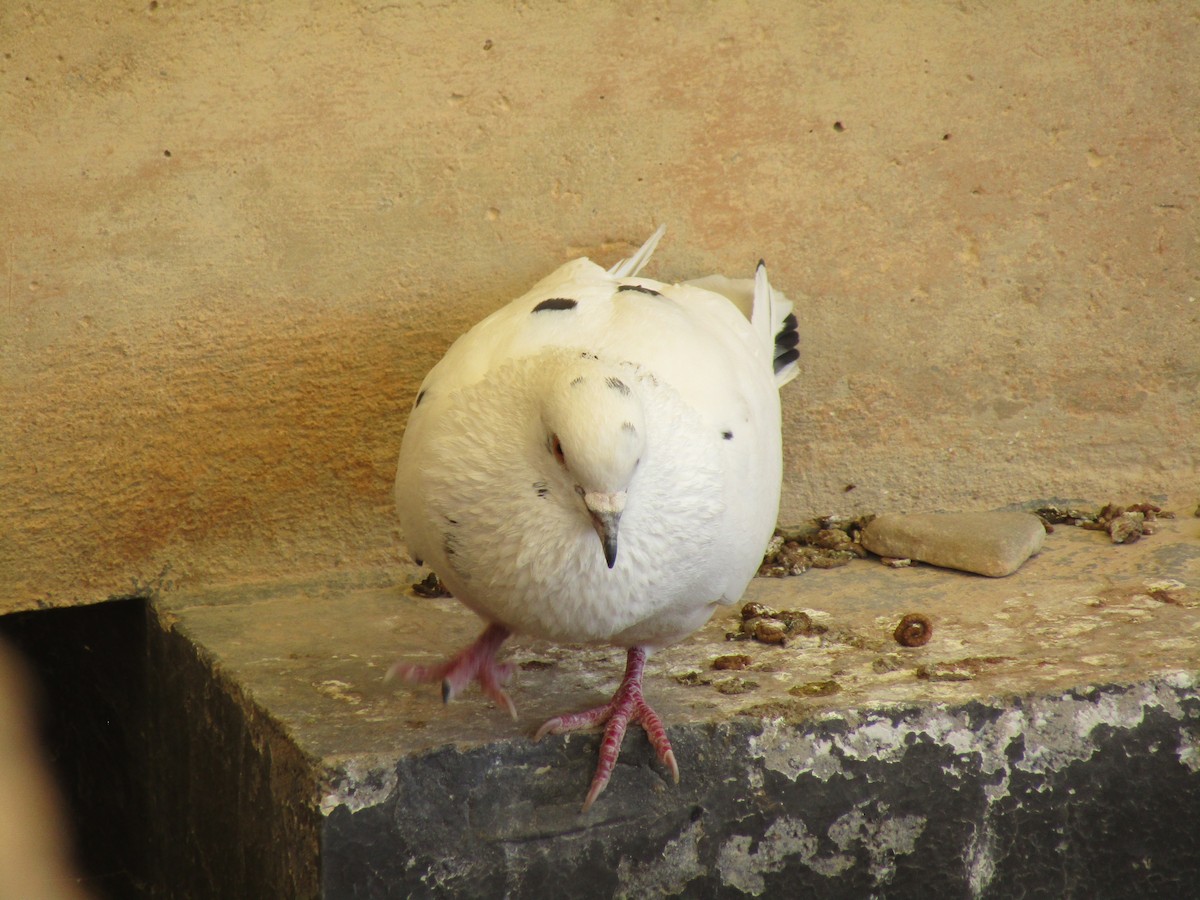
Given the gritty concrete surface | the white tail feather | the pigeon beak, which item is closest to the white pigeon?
the pigeon beak

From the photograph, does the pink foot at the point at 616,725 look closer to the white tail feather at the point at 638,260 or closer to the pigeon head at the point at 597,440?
the pigeon head at the point at 597,440

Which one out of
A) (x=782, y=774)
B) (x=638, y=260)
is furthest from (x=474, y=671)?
(x=638, y=260)

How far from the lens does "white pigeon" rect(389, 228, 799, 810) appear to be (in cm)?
205

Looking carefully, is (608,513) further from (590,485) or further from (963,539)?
(963,539)

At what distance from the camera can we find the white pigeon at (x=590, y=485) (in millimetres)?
2053

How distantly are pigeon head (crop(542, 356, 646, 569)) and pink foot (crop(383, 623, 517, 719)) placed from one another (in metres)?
0.51

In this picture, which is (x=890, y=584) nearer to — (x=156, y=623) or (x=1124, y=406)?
(x=1124, y=406)

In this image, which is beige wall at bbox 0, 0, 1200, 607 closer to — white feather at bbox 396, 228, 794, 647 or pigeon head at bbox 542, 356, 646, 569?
white feather at bbox 396, 228, 794, 647

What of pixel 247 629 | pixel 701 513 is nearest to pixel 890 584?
pixel 701 513

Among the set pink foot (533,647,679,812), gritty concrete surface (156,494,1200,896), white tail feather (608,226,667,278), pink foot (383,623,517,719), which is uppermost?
white tail feather (608,226,667,278)

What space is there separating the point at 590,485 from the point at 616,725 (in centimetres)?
52

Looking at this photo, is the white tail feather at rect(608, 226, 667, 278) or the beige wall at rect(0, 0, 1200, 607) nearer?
the beige wall at rect(0, 0, 1200, 607)

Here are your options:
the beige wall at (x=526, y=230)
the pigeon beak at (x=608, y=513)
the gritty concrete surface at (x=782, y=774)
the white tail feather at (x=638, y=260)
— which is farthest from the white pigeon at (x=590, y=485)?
the beige wall at (x=526, y=230)

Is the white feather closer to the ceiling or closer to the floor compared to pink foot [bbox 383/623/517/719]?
closer to the ceiling
